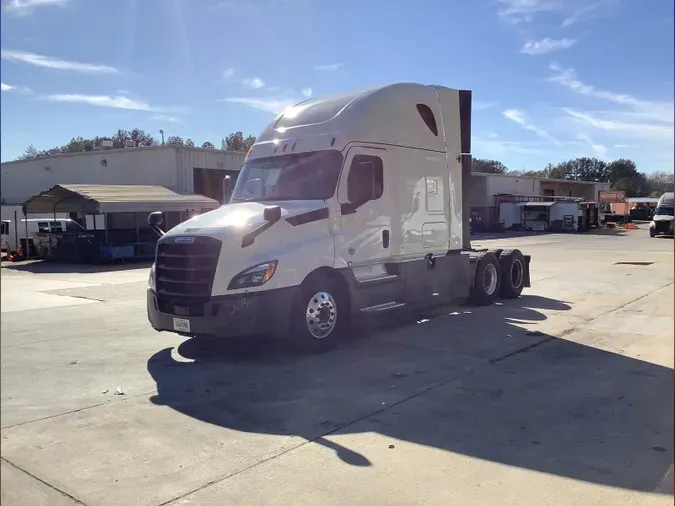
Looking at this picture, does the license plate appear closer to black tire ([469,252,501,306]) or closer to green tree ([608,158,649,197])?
green tree ([608,158,649,197])

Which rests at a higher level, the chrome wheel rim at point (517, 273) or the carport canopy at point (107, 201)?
the carport canopy at point (107, 201)

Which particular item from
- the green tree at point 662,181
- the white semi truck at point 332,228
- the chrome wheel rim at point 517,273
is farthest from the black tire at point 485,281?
the green tree at point 662,181

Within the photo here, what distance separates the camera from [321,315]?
7.96 meters

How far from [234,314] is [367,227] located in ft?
8.46

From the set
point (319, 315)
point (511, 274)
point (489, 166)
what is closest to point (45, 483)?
point (319, 315)

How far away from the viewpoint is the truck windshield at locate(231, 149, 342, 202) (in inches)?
328

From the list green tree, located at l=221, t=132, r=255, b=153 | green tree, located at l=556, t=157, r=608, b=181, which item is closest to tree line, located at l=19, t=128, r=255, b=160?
green tree, located at l=221, t=132, r=255, b=153

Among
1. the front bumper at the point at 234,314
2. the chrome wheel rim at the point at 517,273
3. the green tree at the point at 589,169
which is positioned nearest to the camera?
the front bumper at the point at 234,314

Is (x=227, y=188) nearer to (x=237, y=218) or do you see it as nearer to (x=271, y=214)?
(x=237, y=218)

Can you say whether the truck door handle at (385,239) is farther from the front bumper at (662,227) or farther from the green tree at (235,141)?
the green tree at (235,141)

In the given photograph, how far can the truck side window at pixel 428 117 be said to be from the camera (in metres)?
9.84

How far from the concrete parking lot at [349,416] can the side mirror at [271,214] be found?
1816 mm

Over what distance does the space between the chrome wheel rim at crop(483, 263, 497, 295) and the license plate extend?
21.9 ft

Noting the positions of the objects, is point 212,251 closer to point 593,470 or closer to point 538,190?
point 593,470
